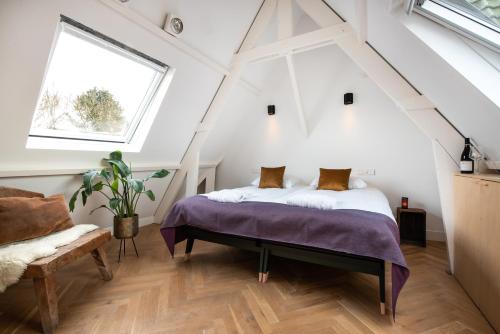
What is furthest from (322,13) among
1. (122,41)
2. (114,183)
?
(114,183)

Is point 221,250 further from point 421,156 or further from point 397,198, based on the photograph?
point 421,156

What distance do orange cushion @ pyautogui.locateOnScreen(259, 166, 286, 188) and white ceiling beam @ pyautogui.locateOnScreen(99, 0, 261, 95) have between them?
162cm

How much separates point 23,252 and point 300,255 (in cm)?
184

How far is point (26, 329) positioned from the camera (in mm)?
1422

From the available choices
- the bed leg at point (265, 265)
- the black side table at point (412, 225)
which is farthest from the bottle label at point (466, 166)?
the bed leg at point (265, 265)

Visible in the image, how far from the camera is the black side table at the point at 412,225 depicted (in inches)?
116

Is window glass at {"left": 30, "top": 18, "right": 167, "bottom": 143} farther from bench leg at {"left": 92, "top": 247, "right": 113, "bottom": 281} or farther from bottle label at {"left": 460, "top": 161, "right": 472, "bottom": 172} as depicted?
bottle label at {"left": 460, "top": 161, "right": 472, "bottom": 172}

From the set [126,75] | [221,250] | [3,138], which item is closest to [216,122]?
[126,75]

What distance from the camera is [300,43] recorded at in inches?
110

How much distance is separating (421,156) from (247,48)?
9.16ft

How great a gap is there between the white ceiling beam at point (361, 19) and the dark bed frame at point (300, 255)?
2036 mm

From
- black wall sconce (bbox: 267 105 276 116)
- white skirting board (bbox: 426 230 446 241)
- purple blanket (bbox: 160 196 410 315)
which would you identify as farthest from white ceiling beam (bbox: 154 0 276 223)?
white skirting board (bbox: 426 230 446 241)

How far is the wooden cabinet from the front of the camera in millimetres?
1445

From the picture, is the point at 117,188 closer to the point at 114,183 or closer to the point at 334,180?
the point at 114,183
